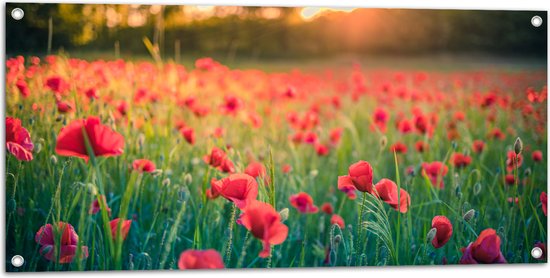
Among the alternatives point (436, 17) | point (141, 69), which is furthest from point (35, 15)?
point (436, 17)

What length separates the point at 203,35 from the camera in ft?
6.83

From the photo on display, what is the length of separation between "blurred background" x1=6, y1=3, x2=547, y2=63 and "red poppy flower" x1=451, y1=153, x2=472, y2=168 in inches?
14.5

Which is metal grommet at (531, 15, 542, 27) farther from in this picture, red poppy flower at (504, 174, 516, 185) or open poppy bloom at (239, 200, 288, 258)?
open poppy bloom at (239, 200, 288, 258)

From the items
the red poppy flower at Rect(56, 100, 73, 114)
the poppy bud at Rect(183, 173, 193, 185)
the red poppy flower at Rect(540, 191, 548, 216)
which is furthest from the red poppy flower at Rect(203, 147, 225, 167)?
the red poppy flower at Rect(540, 191, 548, 216)

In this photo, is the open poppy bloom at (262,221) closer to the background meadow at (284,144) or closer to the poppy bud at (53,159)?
the background meadow at (284,144)

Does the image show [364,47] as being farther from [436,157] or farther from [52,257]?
[52,257]

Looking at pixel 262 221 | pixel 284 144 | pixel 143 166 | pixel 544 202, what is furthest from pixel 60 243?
pixel 544 202

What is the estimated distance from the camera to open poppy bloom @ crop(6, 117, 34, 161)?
5.50 ft

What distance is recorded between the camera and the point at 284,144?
2.28m

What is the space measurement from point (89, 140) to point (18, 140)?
53 cm

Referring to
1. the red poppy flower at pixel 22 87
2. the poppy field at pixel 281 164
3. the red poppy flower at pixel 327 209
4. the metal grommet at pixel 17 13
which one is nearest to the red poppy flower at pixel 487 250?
the poppy field at pixel 281 164

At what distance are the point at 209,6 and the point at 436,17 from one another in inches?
28.1

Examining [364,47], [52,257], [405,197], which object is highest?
[364,47]

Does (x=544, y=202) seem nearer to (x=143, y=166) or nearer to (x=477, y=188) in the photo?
(x=477, y=188)
